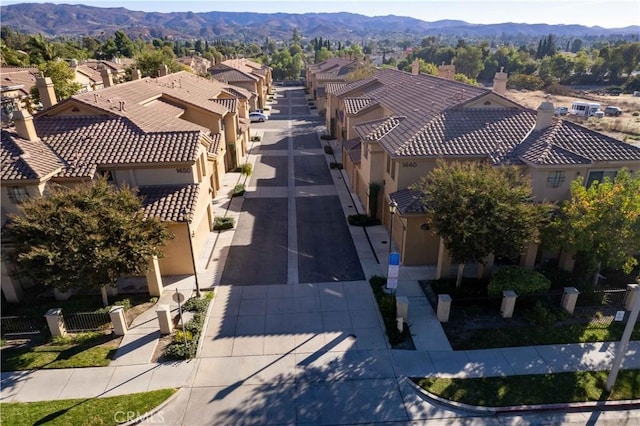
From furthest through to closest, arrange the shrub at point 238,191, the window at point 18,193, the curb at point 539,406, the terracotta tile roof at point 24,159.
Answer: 1. the shrub at point 238,191
2. the window at point 18,193
3. the terracotta tile roof at point 24,159
4. the curb at point 539,406

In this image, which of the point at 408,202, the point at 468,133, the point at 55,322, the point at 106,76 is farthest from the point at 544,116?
the point at 106,76

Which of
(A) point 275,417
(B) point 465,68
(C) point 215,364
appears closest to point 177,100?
(C) point 215,364

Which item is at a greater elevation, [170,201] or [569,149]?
[569,149]

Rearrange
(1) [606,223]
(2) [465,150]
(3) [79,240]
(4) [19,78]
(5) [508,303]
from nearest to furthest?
1. (3) [79,240]
2. (1) [606,223]
3. (5) [508,303]
4. (2) [465,150]
5. (4) [19,78]

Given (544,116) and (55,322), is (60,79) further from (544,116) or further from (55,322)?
(544,116)

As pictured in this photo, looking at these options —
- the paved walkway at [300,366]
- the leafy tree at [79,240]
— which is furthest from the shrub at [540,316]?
the leafy tree at [79,240]

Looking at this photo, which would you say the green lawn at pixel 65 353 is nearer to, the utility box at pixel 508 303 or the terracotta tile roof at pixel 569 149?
the utility box at pixel 508 303
